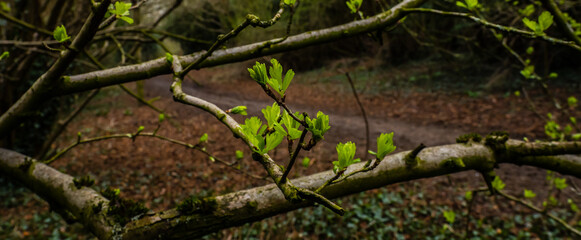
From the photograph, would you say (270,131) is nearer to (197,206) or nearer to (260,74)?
(260,74)

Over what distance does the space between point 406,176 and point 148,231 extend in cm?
109

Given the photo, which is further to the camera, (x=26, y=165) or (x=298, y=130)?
(x=26, y=165)

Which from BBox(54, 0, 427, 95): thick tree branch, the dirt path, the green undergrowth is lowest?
the green undergrowth

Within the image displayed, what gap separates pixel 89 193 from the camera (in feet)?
4.28

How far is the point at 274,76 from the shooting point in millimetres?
543

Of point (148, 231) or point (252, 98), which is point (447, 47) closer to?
point (252, 98)

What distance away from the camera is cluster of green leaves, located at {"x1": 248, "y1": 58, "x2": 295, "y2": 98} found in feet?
1.74

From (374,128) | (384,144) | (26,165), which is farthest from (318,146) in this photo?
(384,144)

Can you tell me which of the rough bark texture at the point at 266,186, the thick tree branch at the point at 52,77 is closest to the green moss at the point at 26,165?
the rough bark texture at the point at 266,186

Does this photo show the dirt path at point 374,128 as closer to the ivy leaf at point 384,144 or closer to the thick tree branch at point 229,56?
the thick tree branch at point 229,56

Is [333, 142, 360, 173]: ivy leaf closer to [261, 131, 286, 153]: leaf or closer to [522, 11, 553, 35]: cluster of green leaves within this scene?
[261, 131, 286, 153]: leaf

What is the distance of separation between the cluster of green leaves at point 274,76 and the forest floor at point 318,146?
3182 millimetres

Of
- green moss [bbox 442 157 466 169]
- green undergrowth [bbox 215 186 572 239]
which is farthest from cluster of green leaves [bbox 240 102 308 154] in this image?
green undergrowth [bbox 215 186 572 239]

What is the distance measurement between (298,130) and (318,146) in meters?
6.58
